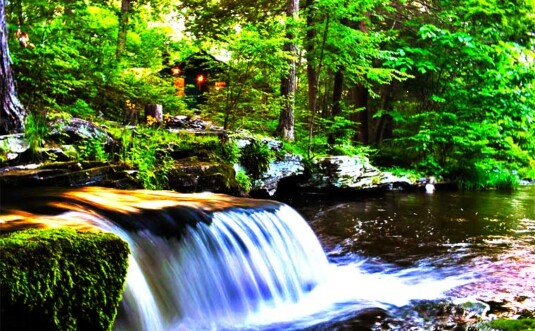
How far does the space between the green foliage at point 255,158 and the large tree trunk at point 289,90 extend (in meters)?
1.85

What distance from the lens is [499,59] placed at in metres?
14.2

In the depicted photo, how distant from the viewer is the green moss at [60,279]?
2283 millimetres

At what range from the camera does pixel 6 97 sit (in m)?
5.79

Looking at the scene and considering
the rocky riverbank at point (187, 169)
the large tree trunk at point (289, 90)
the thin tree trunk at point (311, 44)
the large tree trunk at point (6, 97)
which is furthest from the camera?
the thin tree trunk at point (311, 44)

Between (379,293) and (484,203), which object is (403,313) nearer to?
(379,293)

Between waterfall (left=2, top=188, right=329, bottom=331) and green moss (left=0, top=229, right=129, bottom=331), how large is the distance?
553 millimetres

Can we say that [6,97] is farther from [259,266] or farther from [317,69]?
[317,69]

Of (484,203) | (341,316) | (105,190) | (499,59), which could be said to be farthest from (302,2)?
(341,316)

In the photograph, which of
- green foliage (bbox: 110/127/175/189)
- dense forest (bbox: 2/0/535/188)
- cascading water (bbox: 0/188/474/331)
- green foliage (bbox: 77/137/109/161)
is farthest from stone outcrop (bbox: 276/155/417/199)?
cascading water (bbox: 0/188/474/331)

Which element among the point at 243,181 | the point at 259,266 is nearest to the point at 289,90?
the point at 243,181

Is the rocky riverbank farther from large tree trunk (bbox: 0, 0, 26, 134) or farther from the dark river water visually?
the dark river water

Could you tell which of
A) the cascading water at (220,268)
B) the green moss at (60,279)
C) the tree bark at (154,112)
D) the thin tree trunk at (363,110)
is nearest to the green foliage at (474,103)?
the thin tree trunk at (363,110)

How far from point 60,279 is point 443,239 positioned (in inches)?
238

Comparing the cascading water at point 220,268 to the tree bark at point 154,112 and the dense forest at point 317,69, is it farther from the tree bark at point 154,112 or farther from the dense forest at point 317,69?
the tree bark at point 154,112
